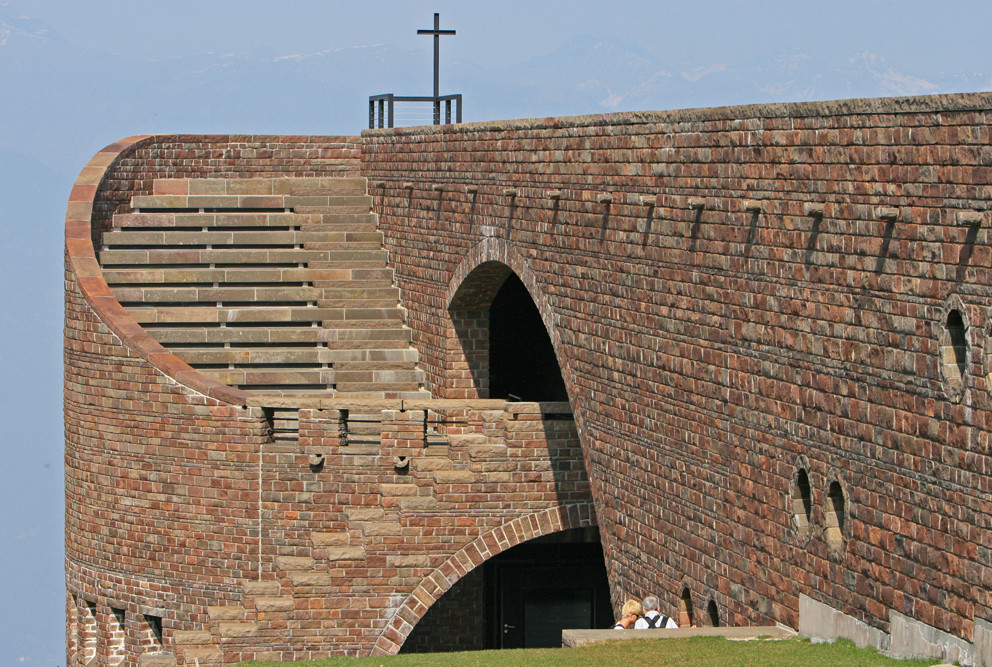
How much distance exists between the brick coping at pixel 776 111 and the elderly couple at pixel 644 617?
3.70 m

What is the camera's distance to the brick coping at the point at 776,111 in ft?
29.2

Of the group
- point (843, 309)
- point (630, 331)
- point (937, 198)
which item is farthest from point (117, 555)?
point (937, 198)

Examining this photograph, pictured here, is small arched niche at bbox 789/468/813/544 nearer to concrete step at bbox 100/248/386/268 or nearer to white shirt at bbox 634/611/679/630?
white shirt at bbox 634/611/679/630

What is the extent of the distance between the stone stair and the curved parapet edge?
19.8 inches

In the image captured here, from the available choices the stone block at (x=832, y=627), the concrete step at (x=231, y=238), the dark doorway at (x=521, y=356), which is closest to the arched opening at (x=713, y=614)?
the stone block at (x=832, y=627)

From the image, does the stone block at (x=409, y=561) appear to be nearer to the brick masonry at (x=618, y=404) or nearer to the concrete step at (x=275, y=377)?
the brick masonry at (x=618, y=404)

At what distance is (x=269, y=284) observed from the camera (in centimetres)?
2130

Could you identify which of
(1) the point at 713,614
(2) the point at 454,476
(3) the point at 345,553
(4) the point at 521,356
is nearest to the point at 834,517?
(1) the point at 713,614

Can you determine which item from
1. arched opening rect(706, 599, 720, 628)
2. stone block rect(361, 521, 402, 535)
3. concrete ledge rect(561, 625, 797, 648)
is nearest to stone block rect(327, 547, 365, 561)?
stone block rect(361, 521, 402, 535)

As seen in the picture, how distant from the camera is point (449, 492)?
16344mm

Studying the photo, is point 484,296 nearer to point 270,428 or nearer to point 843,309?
point 270,428

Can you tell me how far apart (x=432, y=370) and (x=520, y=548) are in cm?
246

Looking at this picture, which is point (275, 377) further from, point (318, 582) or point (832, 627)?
point (832, 627)

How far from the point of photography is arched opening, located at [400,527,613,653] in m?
19.4
